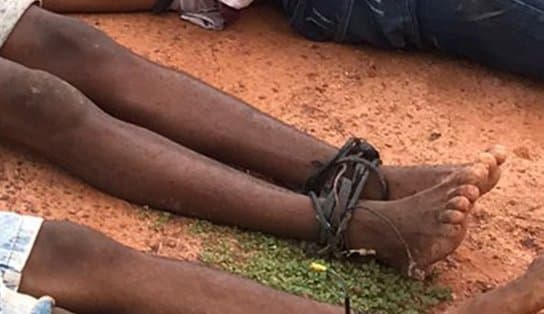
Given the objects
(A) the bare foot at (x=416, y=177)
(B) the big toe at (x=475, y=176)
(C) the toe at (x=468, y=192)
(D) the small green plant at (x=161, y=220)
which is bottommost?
(D) the small green plant at (x=161, y=220)

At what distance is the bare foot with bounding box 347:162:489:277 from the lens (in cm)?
182

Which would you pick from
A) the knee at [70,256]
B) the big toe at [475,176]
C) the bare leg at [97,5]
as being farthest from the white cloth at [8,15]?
the big toe at [475,176]

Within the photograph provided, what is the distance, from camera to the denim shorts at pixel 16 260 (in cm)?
159

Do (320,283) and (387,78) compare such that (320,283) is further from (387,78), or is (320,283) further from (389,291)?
(387,78)

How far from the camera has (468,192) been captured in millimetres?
1807

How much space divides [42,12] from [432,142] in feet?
2.29

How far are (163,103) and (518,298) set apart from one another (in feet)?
2.26

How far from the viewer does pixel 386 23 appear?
2.38 metres

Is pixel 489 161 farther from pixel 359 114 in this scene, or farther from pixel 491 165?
pixel 359 114

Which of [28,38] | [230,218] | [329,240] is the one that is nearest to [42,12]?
[28,38]

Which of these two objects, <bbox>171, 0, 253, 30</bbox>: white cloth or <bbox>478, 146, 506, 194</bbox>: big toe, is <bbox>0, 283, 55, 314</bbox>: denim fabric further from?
<bbox>171, 0, 253, 30</bbox>: white cloth

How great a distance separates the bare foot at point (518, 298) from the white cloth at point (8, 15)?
2.84 feet

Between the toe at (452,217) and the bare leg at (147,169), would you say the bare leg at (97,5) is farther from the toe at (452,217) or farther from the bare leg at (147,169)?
the toe at (452,217)

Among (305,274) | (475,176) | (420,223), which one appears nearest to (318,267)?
(305,274)
